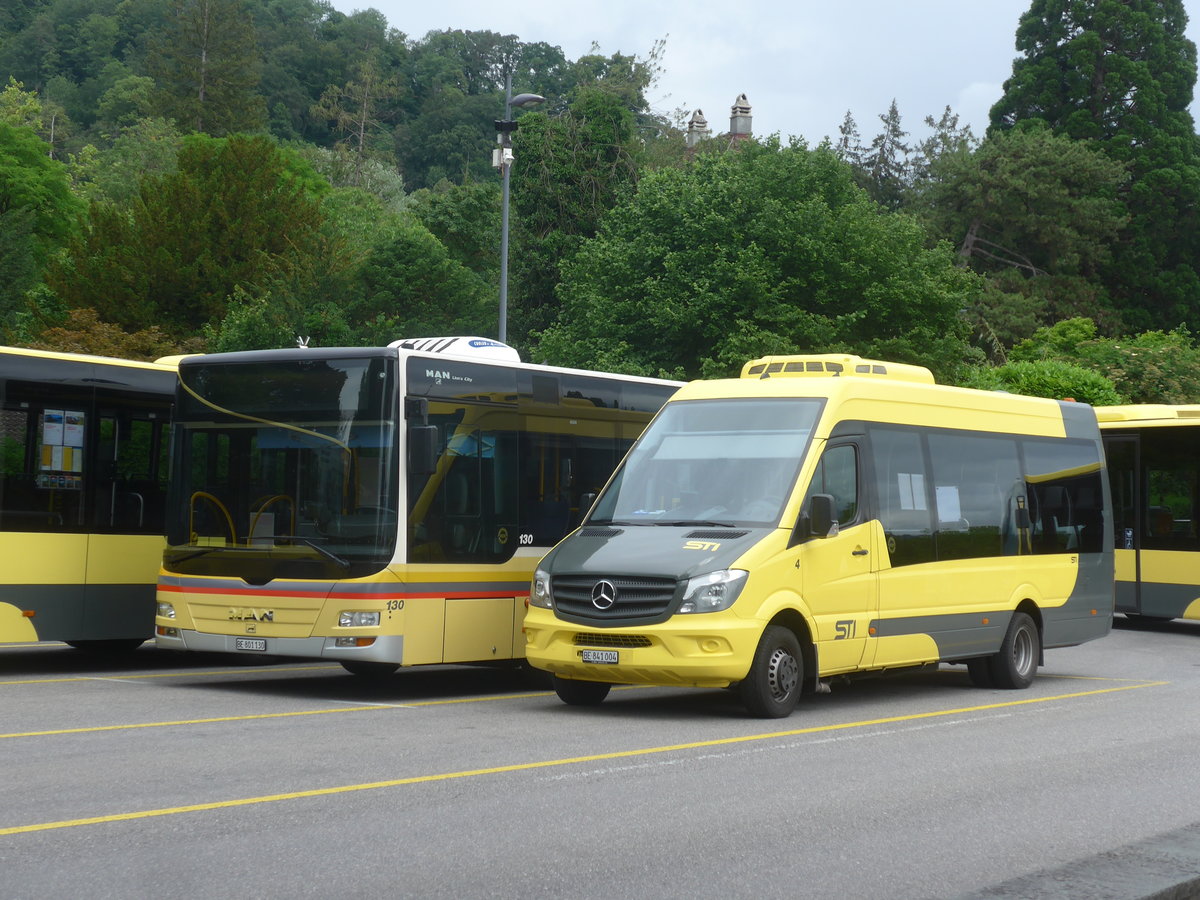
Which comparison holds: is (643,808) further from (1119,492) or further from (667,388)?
(1119,492)

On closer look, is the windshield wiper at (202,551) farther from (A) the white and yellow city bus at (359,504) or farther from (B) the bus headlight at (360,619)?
(B) the bus headlight at (360,619)

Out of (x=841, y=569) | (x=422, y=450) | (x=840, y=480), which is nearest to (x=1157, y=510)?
(x=840, y=480)

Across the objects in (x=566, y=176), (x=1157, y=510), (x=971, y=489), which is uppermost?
(x=566, y=176)

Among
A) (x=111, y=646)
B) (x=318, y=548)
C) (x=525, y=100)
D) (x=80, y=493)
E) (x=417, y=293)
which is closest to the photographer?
(x=318, y=548)

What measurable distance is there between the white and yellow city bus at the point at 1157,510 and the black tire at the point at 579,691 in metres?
13.6

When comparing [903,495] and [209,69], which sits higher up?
[209,69]

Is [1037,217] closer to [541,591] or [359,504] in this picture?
[359,504]

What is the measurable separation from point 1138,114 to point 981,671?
62.9m

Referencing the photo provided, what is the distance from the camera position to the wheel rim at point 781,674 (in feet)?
41.3

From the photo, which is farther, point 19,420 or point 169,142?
point 169,142

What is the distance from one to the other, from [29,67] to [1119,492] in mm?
110021

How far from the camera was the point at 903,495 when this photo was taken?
1439 centimetres

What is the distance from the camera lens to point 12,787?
8.64m

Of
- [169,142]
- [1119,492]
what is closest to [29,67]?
[169,142]
